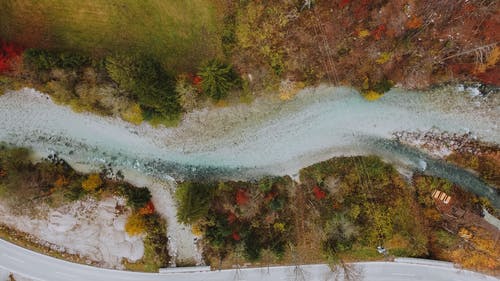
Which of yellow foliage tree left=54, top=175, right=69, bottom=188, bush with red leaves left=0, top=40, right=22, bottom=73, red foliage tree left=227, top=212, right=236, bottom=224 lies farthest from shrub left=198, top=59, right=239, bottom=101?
bush with red leaves left=0, top=40, right=22, bottom=73

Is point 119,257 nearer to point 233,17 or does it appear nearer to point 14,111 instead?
point 14,111

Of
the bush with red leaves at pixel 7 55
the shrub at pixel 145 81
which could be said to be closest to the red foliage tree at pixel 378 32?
the shrub at pixel 145 81

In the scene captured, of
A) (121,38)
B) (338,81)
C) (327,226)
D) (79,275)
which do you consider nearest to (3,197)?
(79,275)

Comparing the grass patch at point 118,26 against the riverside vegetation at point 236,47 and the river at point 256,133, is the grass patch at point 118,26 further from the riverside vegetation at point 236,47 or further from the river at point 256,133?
the river at point 256,133

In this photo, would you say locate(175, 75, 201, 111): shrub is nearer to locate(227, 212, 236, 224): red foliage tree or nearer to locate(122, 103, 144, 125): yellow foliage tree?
locate(122, 103, 144, 125): yellow foliage tree

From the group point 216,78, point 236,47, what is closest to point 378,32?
point 236,47
